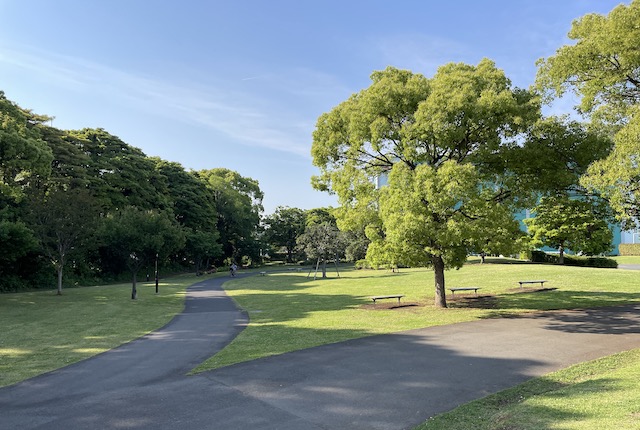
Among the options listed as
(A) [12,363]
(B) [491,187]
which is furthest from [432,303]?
(A) [12,363]

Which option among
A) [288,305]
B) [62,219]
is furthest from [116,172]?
[288,305]

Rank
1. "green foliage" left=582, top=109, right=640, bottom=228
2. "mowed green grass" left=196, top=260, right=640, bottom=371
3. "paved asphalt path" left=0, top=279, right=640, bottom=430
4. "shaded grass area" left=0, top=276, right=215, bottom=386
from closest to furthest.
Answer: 1. "paved asphalt path" left=0, top=279, right=640, bottom=430
2. "green foliage" left=582, top=109, right=640, bottom=228
3. "shaded grass area" left=0, top=276, right=215, bottom=386
4. "mowed green grass" left=196, top=260, right=640, bottom=371

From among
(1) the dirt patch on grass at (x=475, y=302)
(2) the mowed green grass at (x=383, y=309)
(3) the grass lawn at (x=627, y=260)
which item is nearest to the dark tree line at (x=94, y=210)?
(2) the mowed green grass at (x=383, y=309)

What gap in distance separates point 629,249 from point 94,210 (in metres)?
74.1

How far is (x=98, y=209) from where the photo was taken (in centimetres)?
2898

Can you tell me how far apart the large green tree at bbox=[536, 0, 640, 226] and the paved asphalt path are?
3.93 m

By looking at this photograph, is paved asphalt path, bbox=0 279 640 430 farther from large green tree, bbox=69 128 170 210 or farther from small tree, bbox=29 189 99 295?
large green tree, bbox=69 128 170 210

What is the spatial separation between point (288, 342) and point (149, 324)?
7291 millimetres

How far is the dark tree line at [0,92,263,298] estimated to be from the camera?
966 inches

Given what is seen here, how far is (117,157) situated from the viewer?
4362 cm

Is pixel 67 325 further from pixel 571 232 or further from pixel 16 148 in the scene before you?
pixel 571 232

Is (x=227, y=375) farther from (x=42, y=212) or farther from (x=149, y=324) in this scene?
(x=42, y=212)

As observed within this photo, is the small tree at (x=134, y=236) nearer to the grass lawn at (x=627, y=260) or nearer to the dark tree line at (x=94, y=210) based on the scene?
the dark tree line at (x=94, y=210)

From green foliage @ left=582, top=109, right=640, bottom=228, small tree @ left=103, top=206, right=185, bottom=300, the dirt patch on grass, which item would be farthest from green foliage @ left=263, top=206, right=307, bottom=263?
green foliage @ left=582, top=109, right=640, bottom=228
